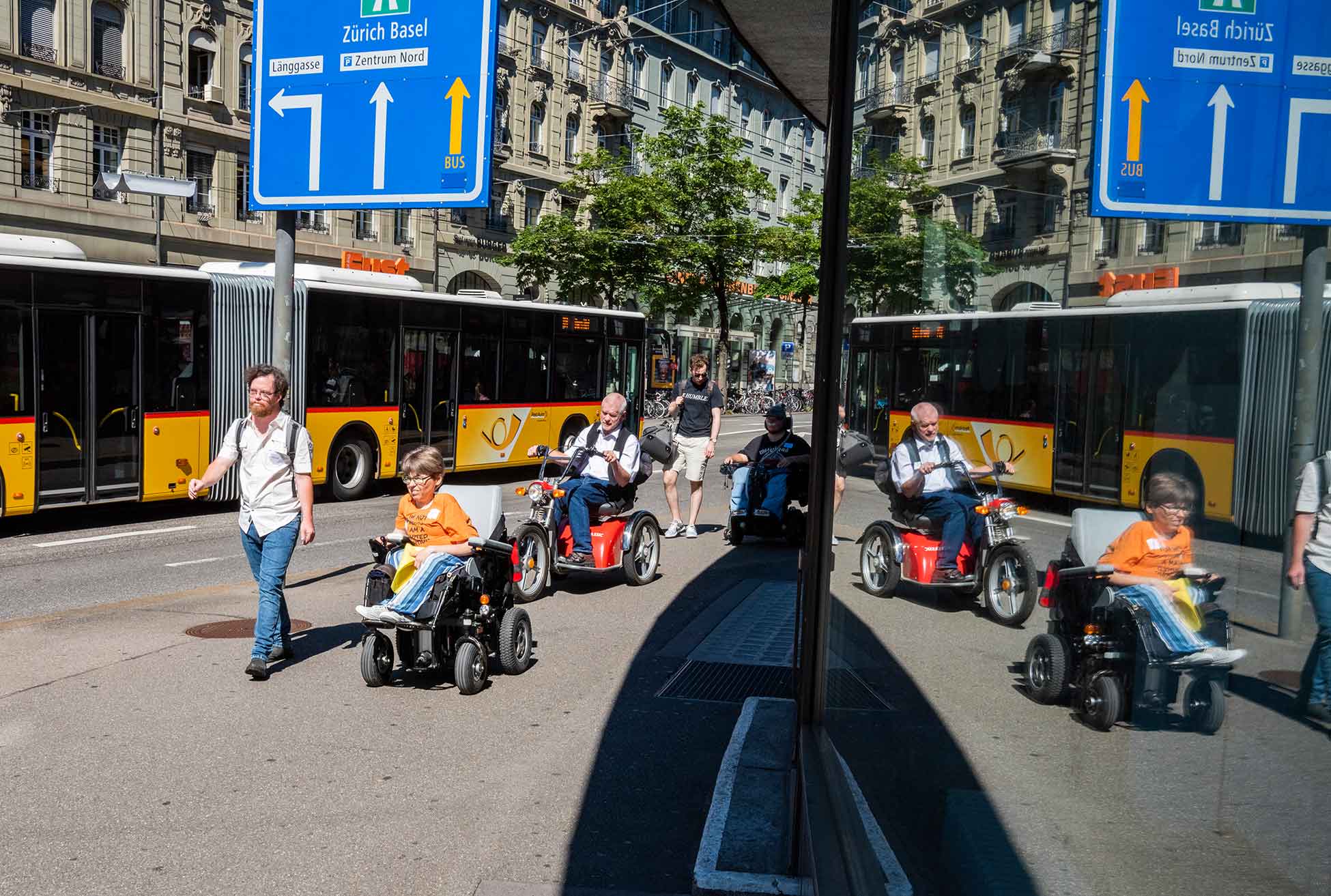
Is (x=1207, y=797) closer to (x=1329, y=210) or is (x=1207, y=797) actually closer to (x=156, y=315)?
(x=1329, y=210)

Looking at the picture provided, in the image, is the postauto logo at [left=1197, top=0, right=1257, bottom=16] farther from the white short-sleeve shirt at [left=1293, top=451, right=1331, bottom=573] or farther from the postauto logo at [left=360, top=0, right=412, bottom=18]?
the postauto logo at [left=360, top=0, right=412, bottom=18]

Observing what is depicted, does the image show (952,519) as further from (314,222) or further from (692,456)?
(314,222)

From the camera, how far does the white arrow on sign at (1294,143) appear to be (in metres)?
0.78

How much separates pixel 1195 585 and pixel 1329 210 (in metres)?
0.28

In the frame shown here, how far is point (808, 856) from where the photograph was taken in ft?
10.3

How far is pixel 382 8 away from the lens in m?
10.2

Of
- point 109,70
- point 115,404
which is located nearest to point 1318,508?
point 115,404

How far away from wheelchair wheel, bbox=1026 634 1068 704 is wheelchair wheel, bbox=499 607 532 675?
5786mm

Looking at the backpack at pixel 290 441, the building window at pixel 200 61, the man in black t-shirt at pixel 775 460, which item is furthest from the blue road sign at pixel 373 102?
the building window at pixel 200 61

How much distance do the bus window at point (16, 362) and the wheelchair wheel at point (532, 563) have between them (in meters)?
6.38

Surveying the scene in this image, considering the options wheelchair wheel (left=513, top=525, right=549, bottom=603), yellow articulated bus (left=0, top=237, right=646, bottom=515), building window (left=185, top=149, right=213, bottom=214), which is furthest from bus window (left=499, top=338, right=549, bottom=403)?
building window (left=185, top=149, right=213, bottom=214)

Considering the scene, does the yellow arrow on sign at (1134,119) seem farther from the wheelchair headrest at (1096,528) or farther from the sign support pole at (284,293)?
the sign support pole at (284,293)

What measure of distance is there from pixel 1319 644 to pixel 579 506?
8872 mm

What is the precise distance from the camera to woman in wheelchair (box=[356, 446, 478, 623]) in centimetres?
642
